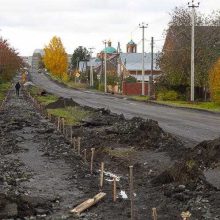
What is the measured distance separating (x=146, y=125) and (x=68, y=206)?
37.2ft

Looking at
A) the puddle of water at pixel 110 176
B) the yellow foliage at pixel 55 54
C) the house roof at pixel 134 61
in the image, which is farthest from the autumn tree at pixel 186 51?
the yellow foliage at pixel 55 54

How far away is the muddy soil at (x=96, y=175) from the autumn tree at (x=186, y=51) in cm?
2759

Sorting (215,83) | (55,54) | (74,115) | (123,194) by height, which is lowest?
(74,115)

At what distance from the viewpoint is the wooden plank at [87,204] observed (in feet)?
38.1

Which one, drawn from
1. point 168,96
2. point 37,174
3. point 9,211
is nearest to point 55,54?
point 168,96

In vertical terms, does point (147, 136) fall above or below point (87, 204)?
above

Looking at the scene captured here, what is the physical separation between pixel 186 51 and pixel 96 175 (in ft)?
136

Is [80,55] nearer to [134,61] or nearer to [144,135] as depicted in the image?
[134,61]

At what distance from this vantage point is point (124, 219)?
11.0m

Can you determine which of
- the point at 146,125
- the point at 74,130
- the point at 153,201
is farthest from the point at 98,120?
the point at 153,201

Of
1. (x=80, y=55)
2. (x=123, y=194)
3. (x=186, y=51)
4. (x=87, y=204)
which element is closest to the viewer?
(x=87, y=204)

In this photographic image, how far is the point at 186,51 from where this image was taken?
5572 centimetres

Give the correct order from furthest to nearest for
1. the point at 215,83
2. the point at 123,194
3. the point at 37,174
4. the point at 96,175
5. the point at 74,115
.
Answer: the point at 215,83 → the point at 74,115 → the point at 37,174 → the point at 96,175 → the point at 123,194

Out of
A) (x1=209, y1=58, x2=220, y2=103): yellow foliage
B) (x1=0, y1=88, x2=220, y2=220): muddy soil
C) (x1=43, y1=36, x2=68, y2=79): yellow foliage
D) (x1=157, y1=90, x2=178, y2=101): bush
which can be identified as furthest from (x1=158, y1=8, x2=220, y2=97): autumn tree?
(x1=43, y1=36, x2=68, y2=79): yellow foliage
